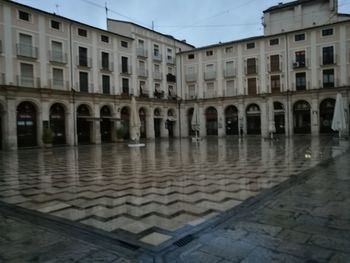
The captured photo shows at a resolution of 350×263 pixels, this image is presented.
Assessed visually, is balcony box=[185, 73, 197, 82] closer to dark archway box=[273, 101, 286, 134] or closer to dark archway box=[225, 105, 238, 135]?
dark archway box=[225, 105, 238, 135]

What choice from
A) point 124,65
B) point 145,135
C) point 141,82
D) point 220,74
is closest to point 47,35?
point 124,65

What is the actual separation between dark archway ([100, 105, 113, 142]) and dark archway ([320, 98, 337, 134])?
23.7 meters

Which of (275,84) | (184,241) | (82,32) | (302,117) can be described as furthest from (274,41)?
(184,241)

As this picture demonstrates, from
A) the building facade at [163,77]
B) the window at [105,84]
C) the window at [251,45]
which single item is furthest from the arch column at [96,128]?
the window at [251,45]

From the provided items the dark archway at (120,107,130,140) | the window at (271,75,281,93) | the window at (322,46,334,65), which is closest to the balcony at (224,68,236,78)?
the window at (271,75,281,93)

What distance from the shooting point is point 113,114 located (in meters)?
32.3

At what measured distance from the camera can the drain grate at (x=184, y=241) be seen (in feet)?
11.3

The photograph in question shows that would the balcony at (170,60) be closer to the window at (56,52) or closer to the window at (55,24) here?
the window at (56,52)

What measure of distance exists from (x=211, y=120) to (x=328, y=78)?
1482cm

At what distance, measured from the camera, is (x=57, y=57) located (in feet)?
90.4

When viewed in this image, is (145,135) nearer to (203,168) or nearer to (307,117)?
(307,117)

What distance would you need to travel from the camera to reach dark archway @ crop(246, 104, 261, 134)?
37.0 metres

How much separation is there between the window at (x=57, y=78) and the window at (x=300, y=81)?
84.8 feet

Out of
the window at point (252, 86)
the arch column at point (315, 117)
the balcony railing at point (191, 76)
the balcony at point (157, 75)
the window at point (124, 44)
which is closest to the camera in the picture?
the arch column at point (315, 117)
